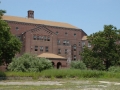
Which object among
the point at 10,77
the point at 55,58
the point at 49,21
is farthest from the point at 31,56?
the point at 49,21

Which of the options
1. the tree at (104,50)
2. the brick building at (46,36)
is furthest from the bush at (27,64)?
the brick building at (46,36)

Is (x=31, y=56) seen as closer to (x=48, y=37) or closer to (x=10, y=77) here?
(x=10, y=77)

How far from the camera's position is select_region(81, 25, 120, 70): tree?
2301 inches

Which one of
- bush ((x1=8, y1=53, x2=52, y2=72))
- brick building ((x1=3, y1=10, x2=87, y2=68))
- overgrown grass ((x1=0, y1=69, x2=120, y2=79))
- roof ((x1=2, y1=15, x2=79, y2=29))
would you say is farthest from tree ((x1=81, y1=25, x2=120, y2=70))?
roof ((x1=2, y1=15, x2=79, y2=29))

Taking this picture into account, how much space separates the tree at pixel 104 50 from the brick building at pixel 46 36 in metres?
14.4

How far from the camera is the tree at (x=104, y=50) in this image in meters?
58.4

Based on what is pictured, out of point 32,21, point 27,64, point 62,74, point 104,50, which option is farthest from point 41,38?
point 62,74

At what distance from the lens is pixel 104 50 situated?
2366 inches

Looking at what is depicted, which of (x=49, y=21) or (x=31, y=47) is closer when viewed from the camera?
(x=31, y=47)

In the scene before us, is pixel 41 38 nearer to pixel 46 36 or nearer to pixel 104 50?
pixel 46 36

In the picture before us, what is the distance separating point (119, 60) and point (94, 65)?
20.0ft

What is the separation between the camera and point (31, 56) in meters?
42.0

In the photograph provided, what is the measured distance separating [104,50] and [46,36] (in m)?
18.8

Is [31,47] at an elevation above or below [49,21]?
below
